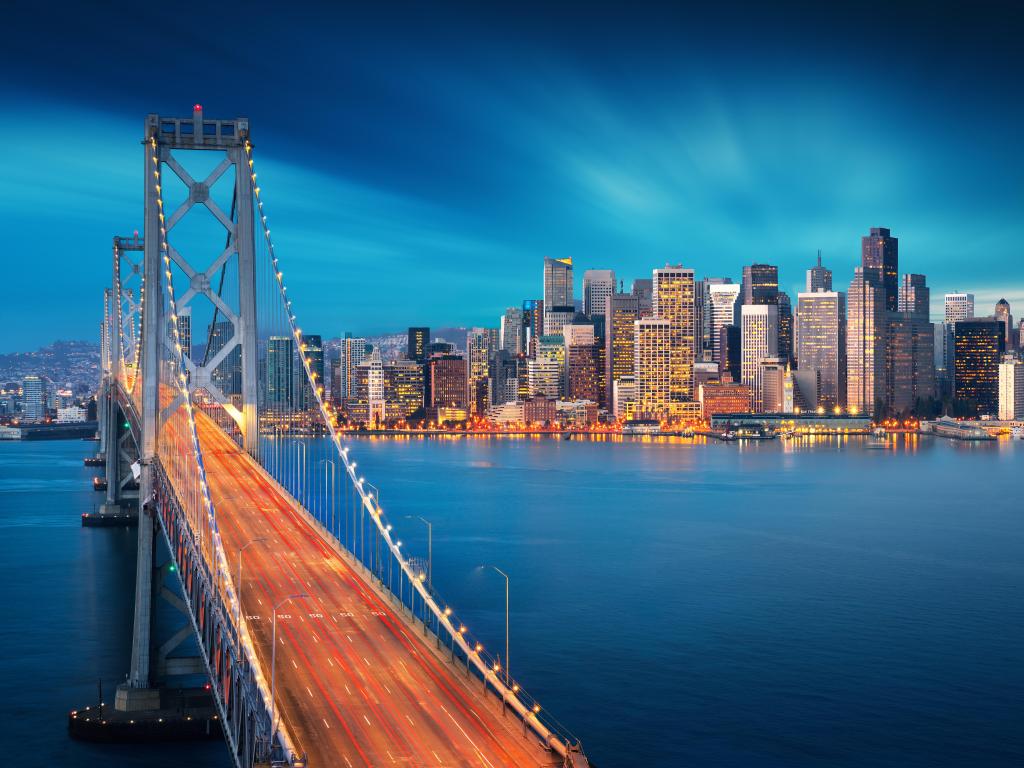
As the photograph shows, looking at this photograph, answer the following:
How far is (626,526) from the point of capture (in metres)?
71.7

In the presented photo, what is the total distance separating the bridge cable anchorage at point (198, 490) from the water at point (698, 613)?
17.9 feet

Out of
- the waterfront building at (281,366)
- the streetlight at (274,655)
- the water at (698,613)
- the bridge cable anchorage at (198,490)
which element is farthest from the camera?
the waterfront building at (281,366)

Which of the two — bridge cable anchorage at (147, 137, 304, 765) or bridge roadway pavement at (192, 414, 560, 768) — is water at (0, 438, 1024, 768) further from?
bridge cable anchorage at (147, 137, 304, 765)

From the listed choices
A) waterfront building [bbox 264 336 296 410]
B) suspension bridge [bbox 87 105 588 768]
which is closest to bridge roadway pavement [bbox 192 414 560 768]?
suspension bridge [bbox 87 105 588 768]

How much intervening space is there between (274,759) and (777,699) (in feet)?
61.6

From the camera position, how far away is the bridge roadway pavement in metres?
19.8

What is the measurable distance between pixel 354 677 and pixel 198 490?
11218 millimetres

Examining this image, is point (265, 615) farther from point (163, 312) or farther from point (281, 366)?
point (281, 366)

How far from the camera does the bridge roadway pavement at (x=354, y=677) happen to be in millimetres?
19766

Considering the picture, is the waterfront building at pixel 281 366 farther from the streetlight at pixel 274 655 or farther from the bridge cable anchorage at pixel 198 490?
the streetlight at pixel 274 655

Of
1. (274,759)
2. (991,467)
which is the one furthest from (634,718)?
(991,467)

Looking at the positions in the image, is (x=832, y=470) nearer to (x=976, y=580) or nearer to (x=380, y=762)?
(x=976, y=580)

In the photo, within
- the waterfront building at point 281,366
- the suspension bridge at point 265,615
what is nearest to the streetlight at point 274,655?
the suspension bridge at point 265,615

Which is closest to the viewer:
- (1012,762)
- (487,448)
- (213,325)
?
(1012,762)
